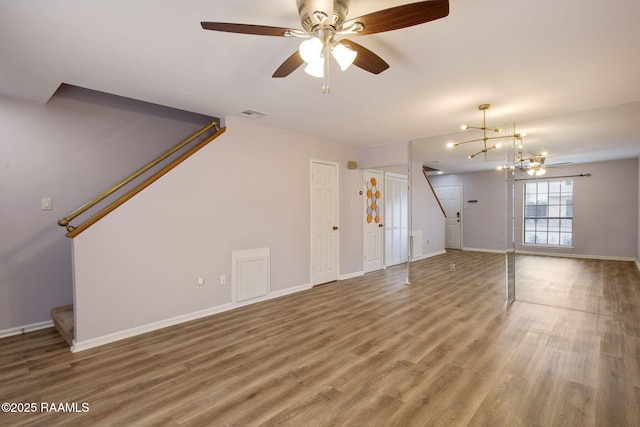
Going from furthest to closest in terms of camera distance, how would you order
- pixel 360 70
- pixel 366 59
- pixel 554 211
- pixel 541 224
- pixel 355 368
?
1. pixel 554 211
2. pixel 541 224
3. pixel 360 70
4. pixel 355 368
5. pixel 366 59

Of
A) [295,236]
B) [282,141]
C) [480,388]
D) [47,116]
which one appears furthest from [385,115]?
[47,116]

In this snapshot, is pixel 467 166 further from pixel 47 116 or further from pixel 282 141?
pixel 47 116

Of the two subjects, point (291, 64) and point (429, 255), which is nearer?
point (291, 64)

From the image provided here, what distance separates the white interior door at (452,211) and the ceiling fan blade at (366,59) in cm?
581

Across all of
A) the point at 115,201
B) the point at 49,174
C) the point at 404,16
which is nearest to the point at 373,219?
the point at 115,201

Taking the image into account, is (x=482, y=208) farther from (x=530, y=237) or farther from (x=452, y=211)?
(x=452, y=211)

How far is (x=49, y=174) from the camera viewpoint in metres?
3.35

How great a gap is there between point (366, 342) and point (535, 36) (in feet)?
9.32

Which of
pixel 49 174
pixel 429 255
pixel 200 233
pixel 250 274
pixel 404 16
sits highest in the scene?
pixel 404 16

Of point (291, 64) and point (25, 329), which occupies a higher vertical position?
point (291, 64)

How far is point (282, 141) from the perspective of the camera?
455 centimetres

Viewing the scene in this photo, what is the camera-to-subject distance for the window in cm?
536

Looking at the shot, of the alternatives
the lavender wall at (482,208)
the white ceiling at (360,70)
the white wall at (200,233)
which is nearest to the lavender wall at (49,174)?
the white ceiling at (360,70)

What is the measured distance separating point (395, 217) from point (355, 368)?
4.77 m
